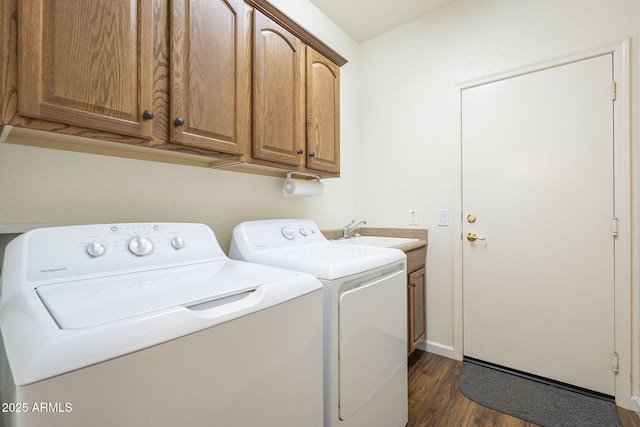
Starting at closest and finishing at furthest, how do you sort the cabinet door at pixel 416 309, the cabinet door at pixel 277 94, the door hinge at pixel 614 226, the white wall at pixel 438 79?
the cabinet door at pixel 277 94, the door hinge at pixel 614 226, the white wall at pixel 438 79, the cabinet door at pixel 416 309

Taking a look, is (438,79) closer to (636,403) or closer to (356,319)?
(356,319)

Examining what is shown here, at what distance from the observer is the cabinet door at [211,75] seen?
1.10 meters

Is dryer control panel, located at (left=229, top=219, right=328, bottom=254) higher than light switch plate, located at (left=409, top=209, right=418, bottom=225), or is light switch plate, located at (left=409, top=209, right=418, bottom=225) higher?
light switch plate, located at (left=409, top=209, right=418, bottom=225)

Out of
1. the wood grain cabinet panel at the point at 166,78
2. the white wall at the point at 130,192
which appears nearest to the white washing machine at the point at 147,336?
the white wall at the point at 130,192

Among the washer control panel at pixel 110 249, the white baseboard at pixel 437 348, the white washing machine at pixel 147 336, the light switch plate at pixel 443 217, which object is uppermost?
the light switch plate at pixel 443 217

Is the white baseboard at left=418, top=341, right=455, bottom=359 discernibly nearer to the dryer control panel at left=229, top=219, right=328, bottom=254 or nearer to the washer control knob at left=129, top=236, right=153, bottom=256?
the dryer control panel at left=229, top=219, right=328, bottom=254

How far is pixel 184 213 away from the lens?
1.43 m

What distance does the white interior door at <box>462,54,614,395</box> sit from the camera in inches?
67.2

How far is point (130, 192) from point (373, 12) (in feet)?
7.39

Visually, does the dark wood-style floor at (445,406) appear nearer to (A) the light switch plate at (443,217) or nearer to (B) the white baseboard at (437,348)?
(B) the white baseboard at (437,348)

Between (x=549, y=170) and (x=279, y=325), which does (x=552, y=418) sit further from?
(x=279, y=325)

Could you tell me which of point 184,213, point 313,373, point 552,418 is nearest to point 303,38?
point 184,213

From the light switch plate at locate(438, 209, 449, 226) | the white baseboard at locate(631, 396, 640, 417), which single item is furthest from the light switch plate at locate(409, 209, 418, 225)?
the white baseboard at locate(631, 396, 640, 417)

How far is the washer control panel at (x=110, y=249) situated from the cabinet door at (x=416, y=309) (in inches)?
55.4
